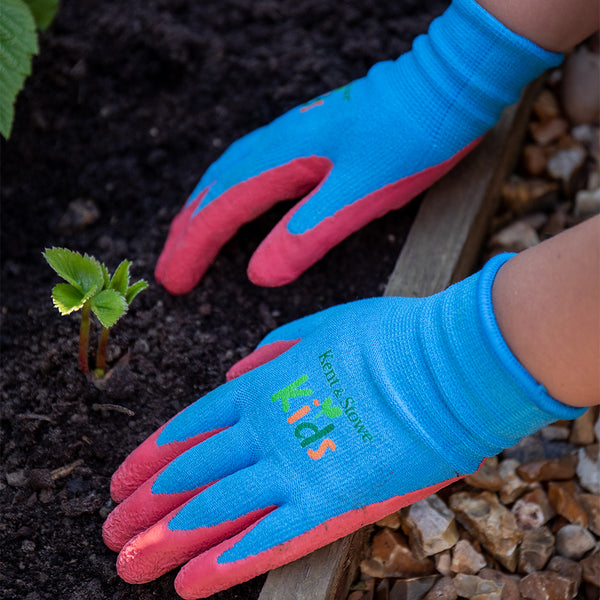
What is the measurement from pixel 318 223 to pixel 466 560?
765 millimetres

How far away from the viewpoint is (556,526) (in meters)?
1.50

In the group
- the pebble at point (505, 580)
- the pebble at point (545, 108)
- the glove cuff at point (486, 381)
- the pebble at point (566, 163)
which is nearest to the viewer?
the glove cuff at point (486, 381)

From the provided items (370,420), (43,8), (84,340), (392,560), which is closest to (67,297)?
(84,340)

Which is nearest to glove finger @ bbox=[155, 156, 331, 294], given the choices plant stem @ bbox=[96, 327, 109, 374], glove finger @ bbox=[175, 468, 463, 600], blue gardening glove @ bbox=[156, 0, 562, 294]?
blue gardening glove @ bbox=[156, 0, 562, 294]

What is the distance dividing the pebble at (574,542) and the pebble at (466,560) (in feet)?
0.57

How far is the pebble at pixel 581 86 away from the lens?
78.2 inches

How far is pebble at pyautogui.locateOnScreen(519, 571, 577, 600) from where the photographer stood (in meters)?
1.36

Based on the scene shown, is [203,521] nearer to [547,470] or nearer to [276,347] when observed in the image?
[276,347]

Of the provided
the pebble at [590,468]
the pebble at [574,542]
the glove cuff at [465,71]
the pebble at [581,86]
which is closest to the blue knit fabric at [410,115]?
the glove cuff at [465,71]

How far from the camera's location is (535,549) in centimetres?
144

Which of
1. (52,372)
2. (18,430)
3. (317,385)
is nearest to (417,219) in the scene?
(317,385)

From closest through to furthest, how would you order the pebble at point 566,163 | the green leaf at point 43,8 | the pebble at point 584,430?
1. the pebble at point 584,430
2. the green leaf at point 43,8
3. the pebble at point 566,163

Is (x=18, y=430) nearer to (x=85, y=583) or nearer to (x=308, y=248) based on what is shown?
(x=85, y=583)

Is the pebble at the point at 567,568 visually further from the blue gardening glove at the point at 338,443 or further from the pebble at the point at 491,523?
the blue gardening glove at the point at 338,443
